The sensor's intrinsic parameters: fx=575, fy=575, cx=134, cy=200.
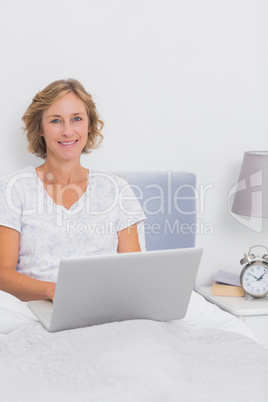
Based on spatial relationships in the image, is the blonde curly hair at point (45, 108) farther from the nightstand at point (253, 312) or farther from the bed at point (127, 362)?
the nightstand at point (253, 312)

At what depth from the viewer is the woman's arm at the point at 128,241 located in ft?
7.41

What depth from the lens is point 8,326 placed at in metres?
1.69

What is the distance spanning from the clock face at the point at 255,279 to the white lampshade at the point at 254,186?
23 cm

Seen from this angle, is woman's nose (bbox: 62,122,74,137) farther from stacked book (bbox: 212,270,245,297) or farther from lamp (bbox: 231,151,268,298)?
stacked book (bbox: 212,270,245,297)

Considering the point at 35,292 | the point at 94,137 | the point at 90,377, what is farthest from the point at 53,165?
the point at 90,377

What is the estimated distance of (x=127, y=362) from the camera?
1.27 metres

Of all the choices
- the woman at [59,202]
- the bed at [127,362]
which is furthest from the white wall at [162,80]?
the bed at [127,362]

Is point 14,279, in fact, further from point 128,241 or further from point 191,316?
point 191,316

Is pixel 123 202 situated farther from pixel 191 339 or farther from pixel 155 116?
pixel 191 339

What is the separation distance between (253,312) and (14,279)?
0.99 m

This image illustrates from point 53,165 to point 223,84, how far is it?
0.96 metres

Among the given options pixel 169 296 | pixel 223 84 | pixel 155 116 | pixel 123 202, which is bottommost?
pixel 169 296

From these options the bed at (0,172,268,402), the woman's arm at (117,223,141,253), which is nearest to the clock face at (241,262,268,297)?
the woman's arm at (117,223,141,253)

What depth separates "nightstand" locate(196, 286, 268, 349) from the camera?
236 cm
